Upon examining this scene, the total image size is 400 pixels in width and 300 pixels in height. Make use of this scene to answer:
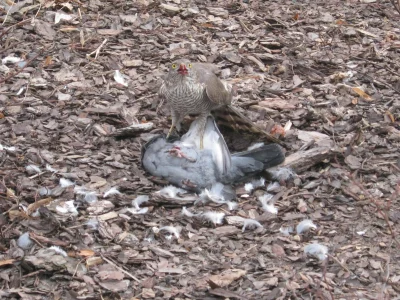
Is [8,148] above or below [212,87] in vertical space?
below

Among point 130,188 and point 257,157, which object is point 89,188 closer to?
point 130,188

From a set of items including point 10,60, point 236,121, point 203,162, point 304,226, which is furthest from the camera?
point 10,60

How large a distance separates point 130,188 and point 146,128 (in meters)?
0.84

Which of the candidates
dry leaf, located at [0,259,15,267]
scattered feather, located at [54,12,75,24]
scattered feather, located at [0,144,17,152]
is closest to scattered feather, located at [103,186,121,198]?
scattered feather, located at [0,144,17,152]

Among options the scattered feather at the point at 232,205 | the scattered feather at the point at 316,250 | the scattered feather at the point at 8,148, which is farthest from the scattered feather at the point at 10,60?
the scattered feather at the point at 316,250

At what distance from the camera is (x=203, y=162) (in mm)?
6234

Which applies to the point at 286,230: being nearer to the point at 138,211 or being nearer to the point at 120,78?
the point at 138,211

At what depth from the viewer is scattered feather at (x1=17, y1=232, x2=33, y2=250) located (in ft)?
17.0

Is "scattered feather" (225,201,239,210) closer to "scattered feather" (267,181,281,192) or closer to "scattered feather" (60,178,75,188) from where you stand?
"scattered feather" (267,181,281,192)

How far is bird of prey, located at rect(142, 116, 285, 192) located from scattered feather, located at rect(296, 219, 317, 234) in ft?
2.38

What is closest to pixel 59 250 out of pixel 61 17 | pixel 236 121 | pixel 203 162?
pixel 203 162

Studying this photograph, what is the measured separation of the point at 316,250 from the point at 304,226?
1.09 ft

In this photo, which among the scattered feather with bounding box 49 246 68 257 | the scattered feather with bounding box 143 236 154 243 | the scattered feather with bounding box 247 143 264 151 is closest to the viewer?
the scattered feather with bounding box 49 246 68 257

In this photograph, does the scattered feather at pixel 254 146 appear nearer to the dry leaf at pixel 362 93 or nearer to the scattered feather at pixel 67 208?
the dry leaf at pixel 362 93
